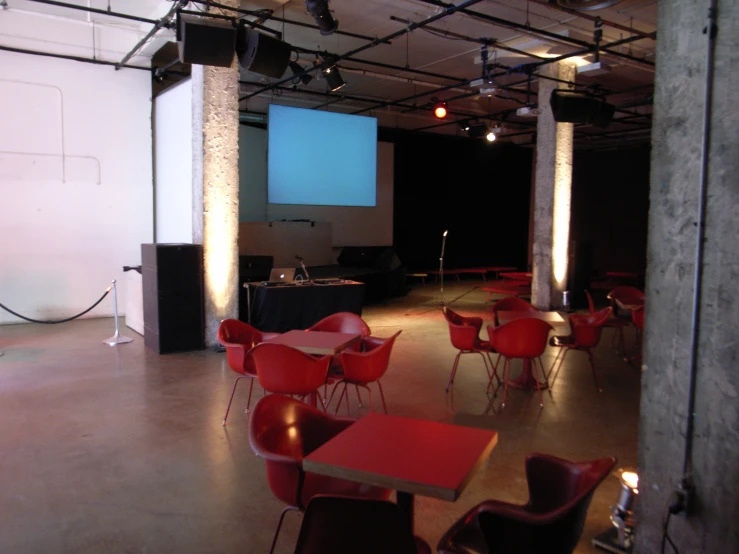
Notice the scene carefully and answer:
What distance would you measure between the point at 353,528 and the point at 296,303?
622 centimetres

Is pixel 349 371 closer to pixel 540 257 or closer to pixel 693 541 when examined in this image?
pixel 693 541

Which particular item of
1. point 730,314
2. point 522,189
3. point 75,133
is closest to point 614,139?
point 522,189

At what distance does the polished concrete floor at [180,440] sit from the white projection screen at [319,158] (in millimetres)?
4314

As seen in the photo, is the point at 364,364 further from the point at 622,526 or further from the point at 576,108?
the point at 576,108

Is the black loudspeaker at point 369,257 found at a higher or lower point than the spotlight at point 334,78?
lower

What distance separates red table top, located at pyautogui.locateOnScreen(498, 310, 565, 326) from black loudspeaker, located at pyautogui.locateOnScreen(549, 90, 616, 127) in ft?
15.8

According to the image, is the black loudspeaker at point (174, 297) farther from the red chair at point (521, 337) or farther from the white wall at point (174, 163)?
the red chair at point (521, 337)

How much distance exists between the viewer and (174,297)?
7125 mm

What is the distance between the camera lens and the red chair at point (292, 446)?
251 centimetres

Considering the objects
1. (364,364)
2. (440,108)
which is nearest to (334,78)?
(440,108)

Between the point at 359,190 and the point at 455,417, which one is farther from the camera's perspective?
the point at 359,190

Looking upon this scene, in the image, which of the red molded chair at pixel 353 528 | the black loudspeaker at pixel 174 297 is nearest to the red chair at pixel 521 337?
the red molded chair at pixel 353 528

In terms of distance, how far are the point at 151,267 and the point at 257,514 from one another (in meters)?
4.68

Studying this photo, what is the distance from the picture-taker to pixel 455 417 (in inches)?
195
